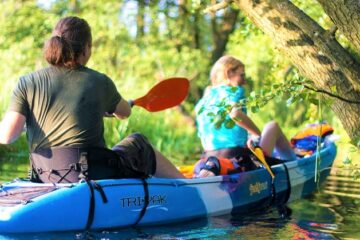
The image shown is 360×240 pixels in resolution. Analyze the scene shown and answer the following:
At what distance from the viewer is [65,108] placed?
432 cm

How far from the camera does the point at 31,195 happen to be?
168 inches

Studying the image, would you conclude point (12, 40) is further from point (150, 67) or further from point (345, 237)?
point (345, 237)

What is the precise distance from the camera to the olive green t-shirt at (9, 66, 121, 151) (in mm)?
4285

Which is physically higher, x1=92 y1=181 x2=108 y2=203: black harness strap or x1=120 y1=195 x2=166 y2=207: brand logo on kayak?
x1=92 y1=181 x2=108 y2=203: black harness strap

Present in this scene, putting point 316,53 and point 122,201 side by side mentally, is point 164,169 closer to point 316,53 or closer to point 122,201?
point 122,201

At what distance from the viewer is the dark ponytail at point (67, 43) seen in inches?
168

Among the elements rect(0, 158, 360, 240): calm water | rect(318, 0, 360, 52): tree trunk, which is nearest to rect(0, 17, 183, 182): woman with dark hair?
rect(0, 158, 360, 240): calm water

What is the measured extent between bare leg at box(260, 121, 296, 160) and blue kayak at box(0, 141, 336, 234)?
1.81 feet

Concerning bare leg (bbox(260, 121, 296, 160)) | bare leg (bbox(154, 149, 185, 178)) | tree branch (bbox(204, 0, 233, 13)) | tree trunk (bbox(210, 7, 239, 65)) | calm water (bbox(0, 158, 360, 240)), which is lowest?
calm water (bbox(0, 158, 360, 240))

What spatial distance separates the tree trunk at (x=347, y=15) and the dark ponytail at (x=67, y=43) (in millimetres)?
1519

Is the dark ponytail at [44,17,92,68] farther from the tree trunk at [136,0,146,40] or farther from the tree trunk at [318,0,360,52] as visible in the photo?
the tree trunk at [136,0,146,40]

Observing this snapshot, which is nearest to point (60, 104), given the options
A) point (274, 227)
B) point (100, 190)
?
point (100, 190)

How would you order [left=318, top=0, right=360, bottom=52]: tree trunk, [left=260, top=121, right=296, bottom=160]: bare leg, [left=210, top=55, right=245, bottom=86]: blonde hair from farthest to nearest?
1. [left=260, top=121, right=296, bottom=160]: bare leg
2. [left=210, top=55, right=245, bottom=86]: blonde hair
3. [left=318, top=0, right=360, bottom=52]: tree trunk

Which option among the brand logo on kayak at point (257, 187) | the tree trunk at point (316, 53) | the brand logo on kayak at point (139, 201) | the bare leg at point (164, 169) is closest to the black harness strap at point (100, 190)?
the brand logo on kayak at point (139, 201)
